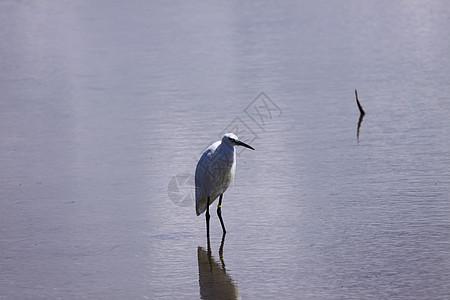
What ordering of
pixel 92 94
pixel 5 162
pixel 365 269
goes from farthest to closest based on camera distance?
pixel 92 94 → pixel 5 162 → pixel 365 269

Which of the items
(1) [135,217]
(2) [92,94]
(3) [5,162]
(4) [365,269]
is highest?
(2) [92,94]

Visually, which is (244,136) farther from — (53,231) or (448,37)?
(448,37)

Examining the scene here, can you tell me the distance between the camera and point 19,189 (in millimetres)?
10492

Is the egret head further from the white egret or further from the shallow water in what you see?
the shallow water

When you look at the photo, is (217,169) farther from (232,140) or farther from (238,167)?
(238,167)

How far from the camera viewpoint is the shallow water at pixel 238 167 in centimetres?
743

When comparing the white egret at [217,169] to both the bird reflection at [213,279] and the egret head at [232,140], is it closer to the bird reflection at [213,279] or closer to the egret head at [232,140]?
the egret head at [232,140]

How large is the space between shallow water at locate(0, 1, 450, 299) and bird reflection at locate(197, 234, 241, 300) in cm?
2

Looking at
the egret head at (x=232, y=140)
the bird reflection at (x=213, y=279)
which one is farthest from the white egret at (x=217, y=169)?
the bird reflection at (x=213, y=279)

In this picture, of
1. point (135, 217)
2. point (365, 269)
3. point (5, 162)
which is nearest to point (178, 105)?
point (5, 162)

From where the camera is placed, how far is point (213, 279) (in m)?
7.41

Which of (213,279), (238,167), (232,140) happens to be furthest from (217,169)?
(238,167)

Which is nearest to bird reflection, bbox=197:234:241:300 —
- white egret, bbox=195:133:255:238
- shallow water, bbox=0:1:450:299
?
shallow water, bbox=0:1:450:299

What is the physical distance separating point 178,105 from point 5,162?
12.6ft
